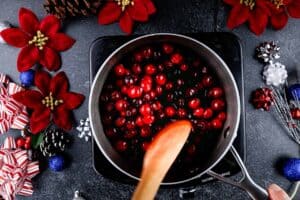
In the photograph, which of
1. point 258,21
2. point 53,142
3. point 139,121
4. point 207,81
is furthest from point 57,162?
point 258,21

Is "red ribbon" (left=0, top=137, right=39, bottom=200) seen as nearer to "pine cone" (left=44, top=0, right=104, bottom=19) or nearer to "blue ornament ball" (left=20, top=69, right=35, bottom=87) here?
"blue ornament ball" (left=20, top=69, right=35, bottom=87)

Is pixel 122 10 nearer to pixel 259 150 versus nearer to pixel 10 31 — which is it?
pixel 10 31

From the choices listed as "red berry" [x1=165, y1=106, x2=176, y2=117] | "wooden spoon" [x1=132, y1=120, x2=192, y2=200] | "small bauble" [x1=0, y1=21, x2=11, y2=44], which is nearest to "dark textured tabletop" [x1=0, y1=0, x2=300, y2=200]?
"small bauble" [x1=0, y1=21, x2=11, y2=44]

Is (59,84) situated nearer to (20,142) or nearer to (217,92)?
(20,142)

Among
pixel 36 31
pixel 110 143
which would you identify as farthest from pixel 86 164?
pixel 36 31

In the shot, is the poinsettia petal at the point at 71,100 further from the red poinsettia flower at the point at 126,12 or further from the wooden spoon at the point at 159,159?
the wooden spoon at the point at 159,159

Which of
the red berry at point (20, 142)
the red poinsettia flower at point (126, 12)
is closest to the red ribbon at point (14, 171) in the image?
the red berry at point (20, 142)
